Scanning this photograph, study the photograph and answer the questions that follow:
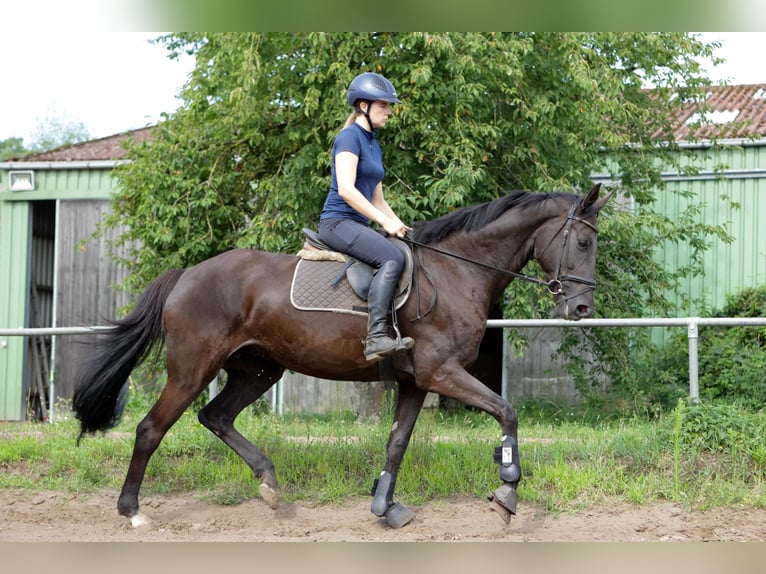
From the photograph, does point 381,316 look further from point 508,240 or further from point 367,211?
point 508,240

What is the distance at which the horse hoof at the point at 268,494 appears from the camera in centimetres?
688

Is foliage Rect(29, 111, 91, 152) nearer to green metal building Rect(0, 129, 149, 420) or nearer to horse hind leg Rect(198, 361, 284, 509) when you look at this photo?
green metal building Rect(0, 129, 149, 420)

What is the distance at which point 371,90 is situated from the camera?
654 centimetres

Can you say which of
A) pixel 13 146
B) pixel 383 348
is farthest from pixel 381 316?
pixel 13 146

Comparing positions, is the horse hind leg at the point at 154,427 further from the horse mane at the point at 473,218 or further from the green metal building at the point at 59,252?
the green metal building at the point at 59,252

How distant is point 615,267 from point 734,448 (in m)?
6.62

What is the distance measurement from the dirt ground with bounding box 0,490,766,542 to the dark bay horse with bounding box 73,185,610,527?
0.25 metres

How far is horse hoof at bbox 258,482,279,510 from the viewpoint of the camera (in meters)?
6.88

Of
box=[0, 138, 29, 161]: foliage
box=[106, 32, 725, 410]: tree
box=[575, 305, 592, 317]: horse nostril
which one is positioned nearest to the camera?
box=[575, 305, 592, 317]: horse nostril

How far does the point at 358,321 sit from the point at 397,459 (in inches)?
44.8

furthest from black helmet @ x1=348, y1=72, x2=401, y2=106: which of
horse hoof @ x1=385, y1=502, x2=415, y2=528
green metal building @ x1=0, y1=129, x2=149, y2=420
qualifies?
green metal building @ x1=0, y1=129, x2=149, y2=420

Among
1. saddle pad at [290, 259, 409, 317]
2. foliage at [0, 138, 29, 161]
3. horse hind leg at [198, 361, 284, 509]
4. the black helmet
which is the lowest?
horse hind leg at [198, 361, 284, 509]

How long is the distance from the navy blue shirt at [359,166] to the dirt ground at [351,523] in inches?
95.8
